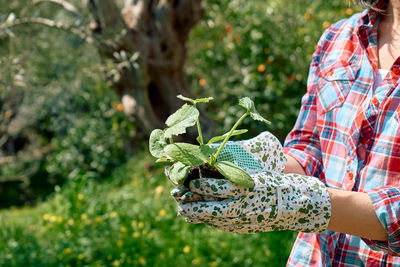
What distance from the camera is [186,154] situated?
3.13 ft

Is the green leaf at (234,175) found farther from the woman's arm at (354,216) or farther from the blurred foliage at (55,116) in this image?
the blurred foliage at (55,116)

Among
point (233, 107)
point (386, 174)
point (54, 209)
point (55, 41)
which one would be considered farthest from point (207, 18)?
point (386, 174)

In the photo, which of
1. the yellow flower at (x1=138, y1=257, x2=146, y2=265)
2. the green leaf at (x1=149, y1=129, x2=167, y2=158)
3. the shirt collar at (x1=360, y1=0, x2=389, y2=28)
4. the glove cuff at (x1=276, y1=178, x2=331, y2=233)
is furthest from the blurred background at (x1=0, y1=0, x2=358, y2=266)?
the glove cuff at (x1=276, y1=178, x2=331, y2=233)

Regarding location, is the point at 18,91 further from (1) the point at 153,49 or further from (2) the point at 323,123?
(2) the point at 323,123

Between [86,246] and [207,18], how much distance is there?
8.38 ft

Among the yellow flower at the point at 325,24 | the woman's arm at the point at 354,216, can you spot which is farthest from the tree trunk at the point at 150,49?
the woman's arm at the point at 354,216

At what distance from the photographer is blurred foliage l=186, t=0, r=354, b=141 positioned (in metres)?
4.40

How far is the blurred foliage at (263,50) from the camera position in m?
4.40

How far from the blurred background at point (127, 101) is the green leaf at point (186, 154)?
1482 mm

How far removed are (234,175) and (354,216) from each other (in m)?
0.32

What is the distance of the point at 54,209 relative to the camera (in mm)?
3549

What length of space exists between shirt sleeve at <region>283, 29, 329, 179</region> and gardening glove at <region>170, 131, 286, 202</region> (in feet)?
0.39

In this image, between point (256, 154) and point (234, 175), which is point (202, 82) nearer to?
point (256, 154)

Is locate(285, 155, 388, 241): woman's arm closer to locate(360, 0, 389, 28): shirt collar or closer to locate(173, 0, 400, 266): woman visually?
locate(173, 0, 400, 266): woman
